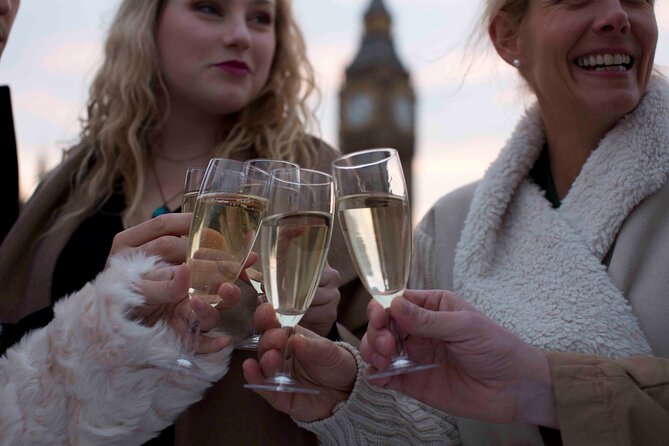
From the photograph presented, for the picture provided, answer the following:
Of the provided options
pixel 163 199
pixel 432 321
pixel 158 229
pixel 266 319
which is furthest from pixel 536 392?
pixel 163 199

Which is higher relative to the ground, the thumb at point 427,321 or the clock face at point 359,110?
the thumb at point 427,321

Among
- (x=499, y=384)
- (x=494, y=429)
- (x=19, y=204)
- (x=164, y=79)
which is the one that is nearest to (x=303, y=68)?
(x=164, y=79)

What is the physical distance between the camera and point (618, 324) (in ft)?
6.56

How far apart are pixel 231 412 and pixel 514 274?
851mm

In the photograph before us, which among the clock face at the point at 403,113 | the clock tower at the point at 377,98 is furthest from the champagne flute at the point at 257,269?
the clock face at the point at 403,113

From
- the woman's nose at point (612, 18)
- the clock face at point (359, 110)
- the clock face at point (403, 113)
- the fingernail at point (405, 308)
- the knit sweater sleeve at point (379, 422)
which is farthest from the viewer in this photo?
the clock face at point (359, 110)

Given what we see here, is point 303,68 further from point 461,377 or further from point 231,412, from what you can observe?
point 461,377

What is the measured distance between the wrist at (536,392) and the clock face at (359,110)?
1937 inches

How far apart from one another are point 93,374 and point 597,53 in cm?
153

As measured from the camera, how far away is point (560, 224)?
2.29 meters

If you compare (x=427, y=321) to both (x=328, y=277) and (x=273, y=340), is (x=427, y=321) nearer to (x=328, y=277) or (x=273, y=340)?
(x=273, y=340)

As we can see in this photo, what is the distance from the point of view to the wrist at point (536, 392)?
168 cm

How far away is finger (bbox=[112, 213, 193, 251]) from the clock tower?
4634 centimetres

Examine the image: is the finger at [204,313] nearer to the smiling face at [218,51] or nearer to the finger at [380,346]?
the finger at [380,346]
